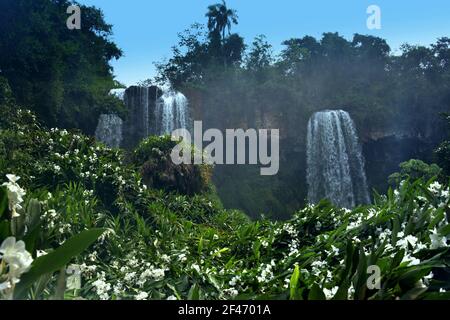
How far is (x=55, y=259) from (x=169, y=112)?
18.9 metres

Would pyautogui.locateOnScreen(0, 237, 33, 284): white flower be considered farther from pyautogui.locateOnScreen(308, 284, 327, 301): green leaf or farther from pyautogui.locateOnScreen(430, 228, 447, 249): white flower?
pyautogui.locateOnScreen(430, 228, 447, 249): white flower

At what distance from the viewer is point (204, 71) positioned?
25.7 meters

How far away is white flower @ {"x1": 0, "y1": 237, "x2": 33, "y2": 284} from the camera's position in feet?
5.12

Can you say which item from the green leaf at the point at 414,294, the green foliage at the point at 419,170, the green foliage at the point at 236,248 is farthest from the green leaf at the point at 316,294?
the green foliage at the point at 419,170

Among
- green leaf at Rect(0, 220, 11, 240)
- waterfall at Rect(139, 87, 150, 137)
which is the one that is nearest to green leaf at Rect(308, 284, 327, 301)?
green leaf at Rect(0, 220, 11, 240)

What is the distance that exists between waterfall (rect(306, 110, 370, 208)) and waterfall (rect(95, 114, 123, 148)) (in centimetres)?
904

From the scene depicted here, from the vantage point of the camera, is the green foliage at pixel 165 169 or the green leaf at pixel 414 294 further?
the green foliage at pixel 165 169

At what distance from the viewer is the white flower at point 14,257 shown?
1562 mm

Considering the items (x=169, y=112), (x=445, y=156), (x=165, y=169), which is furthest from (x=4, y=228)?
(x=169, y=112)

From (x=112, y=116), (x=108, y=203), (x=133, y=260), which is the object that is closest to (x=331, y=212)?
(x=133, y=260)

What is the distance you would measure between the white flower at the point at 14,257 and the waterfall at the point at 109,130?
1809cm

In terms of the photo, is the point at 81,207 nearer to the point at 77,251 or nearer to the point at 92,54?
the point at 77,251

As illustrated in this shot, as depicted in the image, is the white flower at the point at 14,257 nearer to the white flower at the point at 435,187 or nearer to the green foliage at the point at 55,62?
the white flower at the point at 435,187

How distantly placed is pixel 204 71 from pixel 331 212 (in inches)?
826
